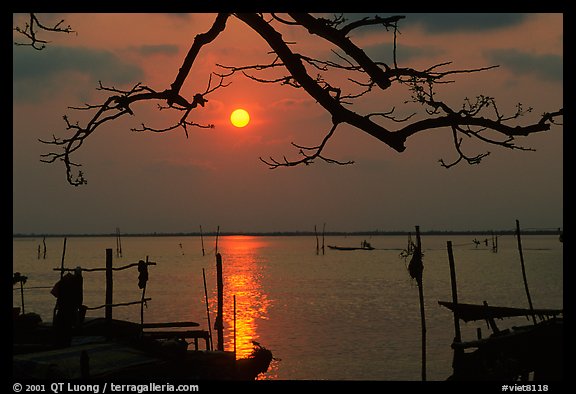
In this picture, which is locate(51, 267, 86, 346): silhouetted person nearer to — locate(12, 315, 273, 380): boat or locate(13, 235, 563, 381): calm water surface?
locate(12, 315, 273, 380): boat

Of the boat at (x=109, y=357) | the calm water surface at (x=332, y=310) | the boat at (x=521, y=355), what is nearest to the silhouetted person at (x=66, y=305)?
the boat at (x=109, y=357)

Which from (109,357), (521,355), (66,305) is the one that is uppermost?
(66,305)

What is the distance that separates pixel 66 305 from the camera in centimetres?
1246

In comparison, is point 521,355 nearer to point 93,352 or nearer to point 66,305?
point 93,352

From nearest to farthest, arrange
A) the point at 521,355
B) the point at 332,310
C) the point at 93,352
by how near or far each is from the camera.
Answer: the point at 93,352, the point at 521,355, the point at 332,310

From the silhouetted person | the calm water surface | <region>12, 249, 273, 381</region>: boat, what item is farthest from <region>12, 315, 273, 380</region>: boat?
the calm water surface

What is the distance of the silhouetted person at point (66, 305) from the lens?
1233 cm

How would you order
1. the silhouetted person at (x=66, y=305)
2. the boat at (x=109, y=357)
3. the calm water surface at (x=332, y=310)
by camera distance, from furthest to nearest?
the calm water surface at (x=332, y=310)
the silhouetted person at (x=66, y=305)
the boat at (x=109, y=357)

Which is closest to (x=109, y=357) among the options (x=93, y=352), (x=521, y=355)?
(x=93, y=352)

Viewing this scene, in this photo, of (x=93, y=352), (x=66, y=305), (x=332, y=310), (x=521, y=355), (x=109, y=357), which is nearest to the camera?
(x=109, y=357)

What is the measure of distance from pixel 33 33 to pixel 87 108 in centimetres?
107

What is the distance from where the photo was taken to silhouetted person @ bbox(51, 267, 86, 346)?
12.3 m

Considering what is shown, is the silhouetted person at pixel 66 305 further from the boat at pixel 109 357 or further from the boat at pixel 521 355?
the boat at pixel 521 355

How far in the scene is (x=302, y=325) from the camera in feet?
126
